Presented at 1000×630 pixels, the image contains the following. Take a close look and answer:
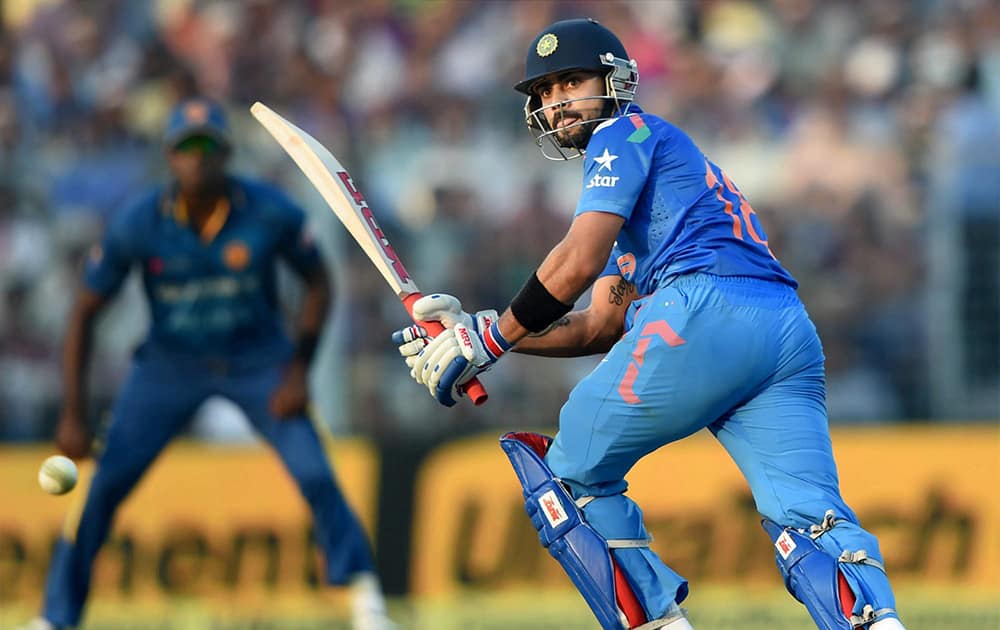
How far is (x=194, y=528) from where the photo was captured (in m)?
9.06

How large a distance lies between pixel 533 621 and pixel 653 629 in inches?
176

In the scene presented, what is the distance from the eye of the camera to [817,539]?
4457 mm

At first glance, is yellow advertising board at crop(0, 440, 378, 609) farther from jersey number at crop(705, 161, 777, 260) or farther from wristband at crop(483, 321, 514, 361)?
jersey number at crop(705, 161, 777, 260)

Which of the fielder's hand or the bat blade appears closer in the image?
the fielder's hand

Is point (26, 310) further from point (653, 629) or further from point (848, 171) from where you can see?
point (653, 629)

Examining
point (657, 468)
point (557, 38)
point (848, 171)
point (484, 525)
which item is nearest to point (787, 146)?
point (848, 171)

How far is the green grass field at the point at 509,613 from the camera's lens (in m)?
8.68

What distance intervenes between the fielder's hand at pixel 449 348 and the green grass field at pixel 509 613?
4.39 m

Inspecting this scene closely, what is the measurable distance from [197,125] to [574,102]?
10.0 ft

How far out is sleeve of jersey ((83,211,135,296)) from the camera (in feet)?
23.9

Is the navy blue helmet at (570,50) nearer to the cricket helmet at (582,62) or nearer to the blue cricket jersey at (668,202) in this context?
the cricket helmet at (582,62)

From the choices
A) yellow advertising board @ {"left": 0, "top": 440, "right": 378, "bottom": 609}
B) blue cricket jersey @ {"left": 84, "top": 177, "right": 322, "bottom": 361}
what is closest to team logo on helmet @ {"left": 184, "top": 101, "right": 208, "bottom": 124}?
blue cricket jersey @ {"left": 84, "top": 177, "right": 322, "bottom": 361}

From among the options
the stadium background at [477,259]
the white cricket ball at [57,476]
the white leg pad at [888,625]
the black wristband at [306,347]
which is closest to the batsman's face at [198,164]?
the black wristband at [306,347]

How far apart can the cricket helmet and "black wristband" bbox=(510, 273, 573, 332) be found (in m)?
0.51
